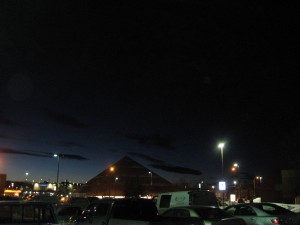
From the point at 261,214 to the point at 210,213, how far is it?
123 inches

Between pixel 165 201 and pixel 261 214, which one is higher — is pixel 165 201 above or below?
above

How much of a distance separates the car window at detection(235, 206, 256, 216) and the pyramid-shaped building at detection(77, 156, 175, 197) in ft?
236

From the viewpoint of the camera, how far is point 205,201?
884 inches

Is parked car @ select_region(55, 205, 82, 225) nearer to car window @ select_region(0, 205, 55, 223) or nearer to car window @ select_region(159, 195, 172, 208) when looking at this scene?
car window @ select_region(159, 195, 172, 208)

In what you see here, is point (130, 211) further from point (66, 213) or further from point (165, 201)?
point (165, 201)

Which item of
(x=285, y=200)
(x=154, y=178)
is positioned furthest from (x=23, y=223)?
(x=154, y=178)

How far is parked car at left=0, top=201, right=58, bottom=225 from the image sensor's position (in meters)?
10.4

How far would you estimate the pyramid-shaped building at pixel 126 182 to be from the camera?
104 metres

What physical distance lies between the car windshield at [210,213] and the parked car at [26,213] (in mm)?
5578

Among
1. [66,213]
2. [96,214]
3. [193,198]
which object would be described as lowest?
[66,213]

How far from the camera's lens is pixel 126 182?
346ft

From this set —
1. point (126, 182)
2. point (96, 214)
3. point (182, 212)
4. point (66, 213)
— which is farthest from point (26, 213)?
point (126, 182)

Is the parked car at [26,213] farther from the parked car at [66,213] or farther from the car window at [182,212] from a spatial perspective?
the parked car at [66,213]

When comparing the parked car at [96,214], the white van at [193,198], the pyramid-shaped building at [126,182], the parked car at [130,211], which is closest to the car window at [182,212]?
the parked car at [130,211]
